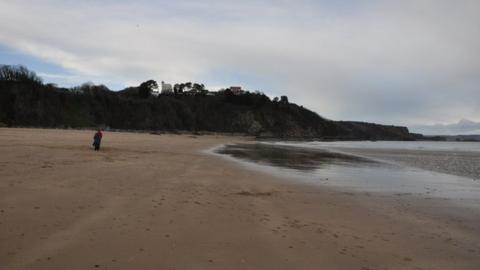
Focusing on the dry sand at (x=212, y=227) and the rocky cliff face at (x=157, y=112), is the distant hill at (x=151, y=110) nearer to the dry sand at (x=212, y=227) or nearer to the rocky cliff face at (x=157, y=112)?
the rocky cliff face at (x=157, y=112)

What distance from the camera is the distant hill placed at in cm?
8100

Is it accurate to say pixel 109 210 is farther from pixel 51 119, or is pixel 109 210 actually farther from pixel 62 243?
pixel 51 119

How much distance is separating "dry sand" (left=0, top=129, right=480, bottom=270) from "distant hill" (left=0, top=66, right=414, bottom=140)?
6602 cm

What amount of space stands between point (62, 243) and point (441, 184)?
46.2 ft

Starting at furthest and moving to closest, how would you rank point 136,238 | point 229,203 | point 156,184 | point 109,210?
point 156,184 → point 229,203 → point 109,210 → point 136,238

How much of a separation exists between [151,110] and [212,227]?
10945 cm

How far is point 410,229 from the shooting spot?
24.2 ft

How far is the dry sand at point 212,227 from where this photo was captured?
497 cm

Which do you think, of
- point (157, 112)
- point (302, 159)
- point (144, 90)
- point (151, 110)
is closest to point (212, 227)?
point (302, 159)

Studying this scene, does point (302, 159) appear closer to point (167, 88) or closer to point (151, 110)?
point (151, 110)

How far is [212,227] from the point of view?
6.62 m

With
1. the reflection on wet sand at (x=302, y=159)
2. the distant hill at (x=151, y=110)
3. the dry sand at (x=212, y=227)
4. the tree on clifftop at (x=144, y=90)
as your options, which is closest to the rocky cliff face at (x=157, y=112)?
the distant hill at (x=151, y=110)

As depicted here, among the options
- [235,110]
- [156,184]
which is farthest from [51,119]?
[156,184]

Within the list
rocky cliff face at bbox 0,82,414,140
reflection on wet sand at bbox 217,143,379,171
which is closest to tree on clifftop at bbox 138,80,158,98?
rocky cliff face at bbox 0,82,414,140
